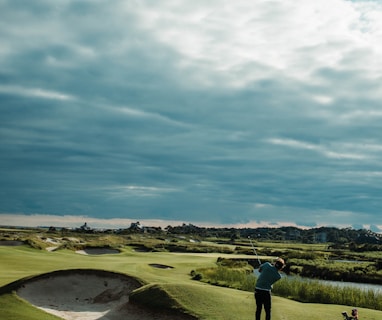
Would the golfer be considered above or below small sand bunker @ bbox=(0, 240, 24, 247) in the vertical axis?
above

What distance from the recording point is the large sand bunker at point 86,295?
2238cm

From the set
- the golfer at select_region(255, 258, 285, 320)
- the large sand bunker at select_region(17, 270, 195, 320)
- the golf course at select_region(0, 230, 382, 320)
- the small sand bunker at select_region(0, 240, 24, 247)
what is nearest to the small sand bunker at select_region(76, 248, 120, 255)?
the small sand bunker at select_region(0, 240, 24, 247)

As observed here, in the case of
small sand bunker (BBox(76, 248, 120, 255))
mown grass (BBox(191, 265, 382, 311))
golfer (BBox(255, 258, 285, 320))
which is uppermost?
golfer (BBox(255, 258, 285, 320))

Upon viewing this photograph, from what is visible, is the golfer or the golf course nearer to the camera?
the golfer

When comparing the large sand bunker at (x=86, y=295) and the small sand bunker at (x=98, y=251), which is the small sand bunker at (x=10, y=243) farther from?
the large sand bunker at (x=86, y=295)

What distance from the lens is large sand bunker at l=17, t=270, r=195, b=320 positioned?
2238cm

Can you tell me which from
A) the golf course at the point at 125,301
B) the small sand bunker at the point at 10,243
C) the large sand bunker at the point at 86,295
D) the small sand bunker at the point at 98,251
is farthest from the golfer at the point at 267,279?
the small sand bunker at the point at 10,243

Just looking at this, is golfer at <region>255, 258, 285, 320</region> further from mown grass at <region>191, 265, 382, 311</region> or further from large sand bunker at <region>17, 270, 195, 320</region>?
mown grass at <region>191, 265, 382, 311</region>

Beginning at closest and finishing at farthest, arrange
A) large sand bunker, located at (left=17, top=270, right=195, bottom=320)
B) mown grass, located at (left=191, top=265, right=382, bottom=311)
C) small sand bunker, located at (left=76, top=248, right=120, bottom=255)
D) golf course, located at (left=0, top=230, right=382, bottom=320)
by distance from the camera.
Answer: golf course, located at (left=0, top=230, right=382, bottom=320)
large sand bunker, located at (left=17, top=270, right=195, bottom=320)
mown grass, located at (left=191, top=265, right=382, bottom=311)
small sand bunker, located at (left=76, top=248, right=120, bottom=255)

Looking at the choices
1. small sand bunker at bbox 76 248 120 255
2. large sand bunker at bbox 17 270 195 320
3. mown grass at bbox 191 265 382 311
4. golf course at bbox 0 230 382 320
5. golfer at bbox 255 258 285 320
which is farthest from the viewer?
small sand bunker at bbox 76 248 120 255

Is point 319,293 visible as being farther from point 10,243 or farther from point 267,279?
point 10,243

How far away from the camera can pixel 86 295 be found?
26672mm

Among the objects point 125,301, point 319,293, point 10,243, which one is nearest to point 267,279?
point 125,301

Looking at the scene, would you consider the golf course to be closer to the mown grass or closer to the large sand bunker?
the large sand bunker
